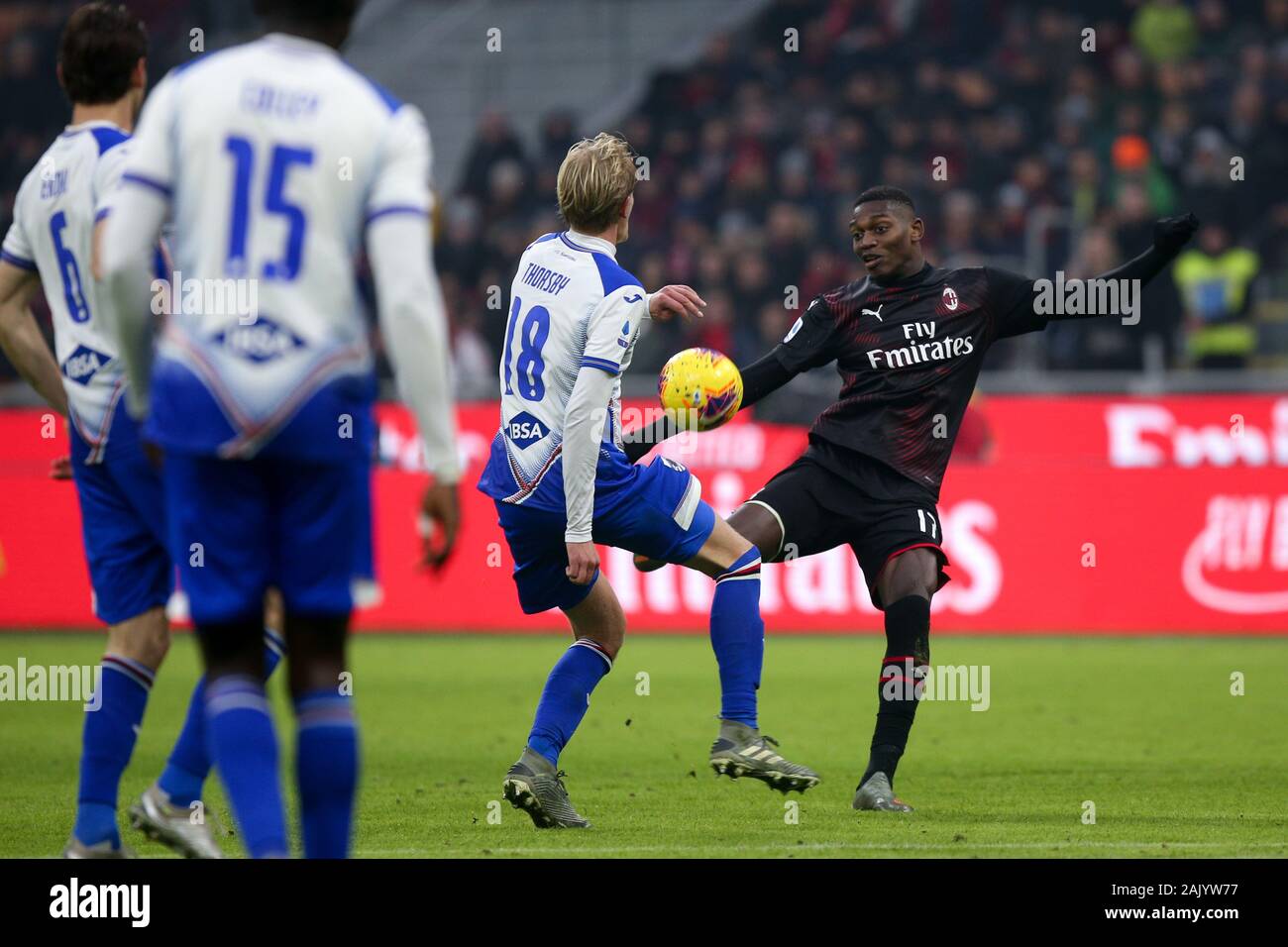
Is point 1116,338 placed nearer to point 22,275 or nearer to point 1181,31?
point 1181,31

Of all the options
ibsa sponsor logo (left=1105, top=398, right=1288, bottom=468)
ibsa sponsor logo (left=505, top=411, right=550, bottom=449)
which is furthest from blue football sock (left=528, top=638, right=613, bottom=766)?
ibsa sponsor logo (left=1105, top=398, right=1288, bottom=468)

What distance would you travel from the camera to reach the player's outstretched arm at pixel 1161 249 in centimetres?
707

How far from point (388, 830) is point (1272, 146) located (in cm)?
1359

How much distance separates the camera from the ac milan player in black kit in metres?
7.24

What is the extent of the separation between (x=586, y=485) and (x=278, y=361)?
2.09m

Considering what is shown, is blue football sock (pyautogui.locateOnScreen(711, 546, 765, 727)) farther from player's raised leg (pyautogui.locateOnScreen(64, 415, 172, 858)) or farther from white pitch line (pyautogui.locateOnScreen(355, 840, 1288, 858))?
player's raised leg (pyautogui.locateOnScreen(64, 415, 172, 858))

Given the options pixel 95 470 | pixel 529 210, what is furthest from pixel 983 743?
pixel 529 210

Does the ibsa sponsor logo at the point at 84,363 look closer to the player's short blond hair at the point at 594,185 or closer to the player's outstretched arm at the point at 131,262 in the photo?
the player's outstretched arm at the point at 131,262

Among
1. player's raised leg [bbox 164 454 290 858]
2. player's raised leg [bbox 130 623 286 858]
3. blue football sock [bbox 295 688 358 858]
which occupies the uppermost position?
player's raised leg [bbox 164 454 290 858]

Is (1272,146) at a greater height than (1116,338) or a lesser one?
greater

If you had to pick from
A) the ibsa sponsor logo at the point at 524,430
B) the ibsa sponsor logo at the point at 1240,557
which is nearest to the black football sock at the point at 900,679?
the ibsa sponsor logo at the point at 524,430

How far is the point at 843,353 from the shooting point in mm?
7457

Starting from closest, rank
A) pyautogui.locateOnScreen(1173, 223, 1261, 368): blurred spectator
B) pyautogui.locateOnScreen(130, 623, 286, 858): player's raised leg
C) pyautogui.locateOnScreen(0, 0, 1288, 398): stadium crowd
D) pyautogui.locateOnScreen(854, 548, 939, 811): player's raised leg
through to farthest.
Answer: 1. pyautogui.locateOnScreen(130, 623, 286, 858): player's raised leg
2. pyautogui.locateOnScreen(854, 548, 939, 811): player's raised leg
3. pyautogui.locateOnScreen(1173, 223, 1261, 368): blurred spectator
4. pyautogui.locateOnScreen(0, 0, 1288, 398): stadium crowd

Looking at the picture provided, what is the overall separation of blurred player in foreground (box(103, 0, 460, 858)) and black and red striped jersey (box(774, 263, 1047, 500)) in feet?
11.4
